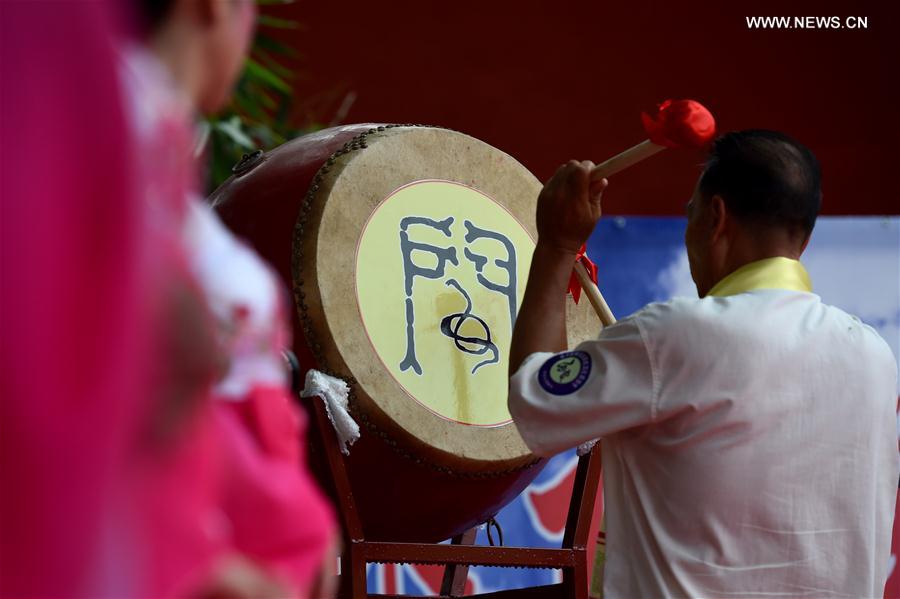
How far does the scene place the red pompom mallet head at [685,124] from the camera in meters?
1.33

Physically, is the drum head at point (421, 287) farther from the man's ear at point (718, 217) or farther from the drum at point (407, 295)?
the man's ear at point (718, 217)

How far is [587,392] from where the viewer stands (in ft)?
4.57

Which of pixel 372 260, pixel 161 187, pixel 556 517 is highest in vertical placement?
pixel 372 260

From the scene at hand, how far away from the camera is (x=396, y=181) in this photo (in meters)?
1.86

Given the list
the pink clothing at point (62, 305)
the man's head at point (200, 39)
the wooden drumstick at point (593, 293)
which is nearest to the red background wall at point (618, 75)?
the wooden drumstick at point (593, 293)

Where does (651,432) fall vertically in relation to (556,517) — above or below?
above

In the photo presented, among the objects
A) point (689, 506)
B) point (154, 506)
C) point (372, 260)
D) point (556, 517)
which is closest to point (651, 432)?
point (689, 506)

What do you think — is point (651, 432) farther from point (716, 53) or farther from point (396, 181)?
point (716, 53)

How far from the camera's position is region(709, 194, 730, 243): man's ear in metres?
1.51

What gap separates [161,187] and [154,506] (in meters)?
0.14

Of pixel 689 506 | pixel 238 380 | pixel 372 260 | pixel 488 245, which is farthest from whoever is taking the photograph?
pixel 488 245

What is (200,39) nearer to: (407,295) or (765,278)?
(765,278)

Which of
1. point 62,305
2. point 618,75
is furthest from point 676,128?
point 618,75

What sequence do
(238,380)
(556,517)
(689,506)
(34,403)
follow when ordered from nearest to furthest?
(34,403) → (238,380) → (689,506) → (556,517)
